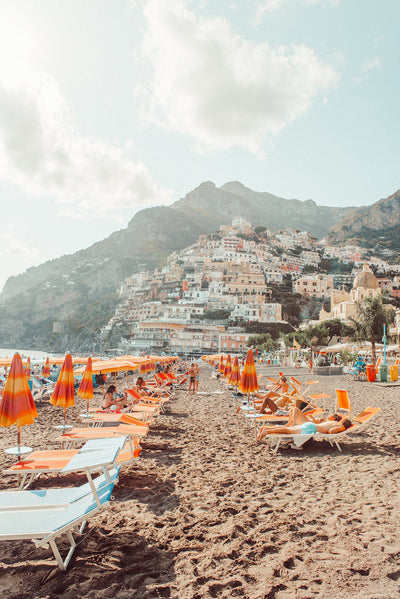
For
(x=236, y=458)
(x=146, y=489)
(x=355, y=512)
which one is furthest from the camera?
(x=236, y=458)

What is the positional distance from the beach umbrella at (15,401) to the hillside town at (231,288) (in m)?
64.2

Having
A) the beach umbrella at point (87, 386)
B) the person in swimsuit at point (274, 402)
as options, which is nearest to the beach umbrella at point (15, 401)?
the beach umbrella at point (87, 386)

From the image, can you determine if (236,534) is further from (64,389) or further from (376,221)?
(376,221)

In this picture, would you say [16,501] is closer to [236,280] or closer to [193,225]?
[236,280]

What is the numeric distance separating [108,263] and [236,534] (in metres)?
139

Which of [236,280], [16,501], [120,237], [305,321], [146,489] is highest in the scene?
[120,237]

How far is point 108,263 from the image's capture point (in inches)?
5394

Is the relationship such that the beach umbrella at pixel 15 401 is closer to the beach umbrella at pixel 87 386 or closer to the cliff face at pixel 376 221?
the beach umbrella at pixel 87 386

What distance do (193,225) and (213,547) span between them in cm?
15338

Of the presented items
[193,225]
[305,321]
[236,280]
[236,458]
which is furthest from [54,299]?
[236,458]

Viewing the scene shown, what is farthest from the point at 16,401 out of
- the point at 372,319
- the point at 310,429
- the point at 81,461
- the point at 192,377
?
the point at 372,319

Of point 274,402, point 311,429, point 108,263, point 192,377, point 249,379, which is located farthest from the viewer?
point 108,263

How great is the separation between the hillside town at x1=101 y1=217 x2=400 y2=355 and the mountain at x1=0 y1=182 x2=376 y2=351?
1206 centimetres

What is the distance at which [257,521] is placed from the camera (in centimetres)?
306
